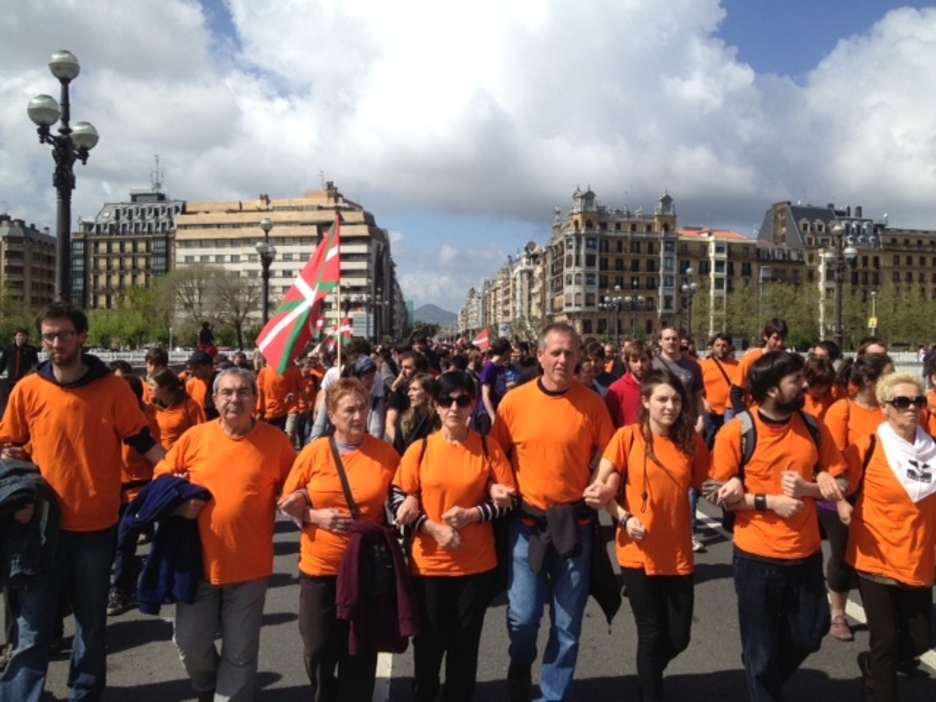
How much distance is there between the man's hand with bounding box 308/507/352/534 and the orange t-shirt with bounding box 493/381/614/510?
0.93 metres

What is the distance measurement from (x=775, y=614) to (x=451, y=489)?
168 cm

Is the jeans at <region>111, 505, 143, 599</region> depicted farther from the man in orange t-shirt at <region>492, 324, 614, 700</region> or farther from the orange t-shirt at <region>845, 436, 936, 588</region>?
the orange t-shirt at <region>845, 436, 936, 588</region>

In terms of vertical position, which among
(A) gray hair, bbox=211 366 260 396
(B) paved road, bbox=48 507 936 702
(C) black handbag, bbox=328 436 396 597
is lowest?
(B) paved road, bbox=48 507 936 702

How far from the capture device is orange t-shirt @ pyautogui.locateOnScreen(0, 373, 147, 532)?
3.87m

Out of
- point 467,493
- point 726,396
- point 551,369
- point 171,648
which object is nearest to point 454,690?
point 467,493

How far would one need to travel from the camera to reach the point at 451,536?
12.3 feet

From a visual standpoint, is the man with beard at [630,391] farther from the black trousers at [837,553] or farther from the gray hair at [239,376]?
the gray hair at [239,376]

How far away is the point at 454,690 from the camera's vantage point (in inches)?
153

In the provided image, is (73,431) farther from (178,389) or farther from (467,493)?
(178,389)

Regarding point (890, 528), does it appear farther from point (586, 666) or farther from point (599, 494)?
point (586, 666)

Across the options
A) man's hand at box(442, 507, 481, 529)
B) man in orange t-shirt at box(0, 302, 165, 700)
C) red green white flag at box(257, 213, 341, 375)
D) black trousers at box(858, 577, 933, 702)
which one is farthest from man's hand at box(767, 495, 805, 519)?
red green white flag at box(257, 213, 341, 375)

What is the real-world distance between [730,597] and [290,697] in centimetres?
343

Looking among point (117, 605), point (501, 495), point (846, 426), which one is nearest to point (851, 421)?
point (846, 426)

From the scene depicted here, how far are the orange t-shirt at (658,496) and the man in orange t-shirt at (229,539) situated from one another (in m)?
1.76
